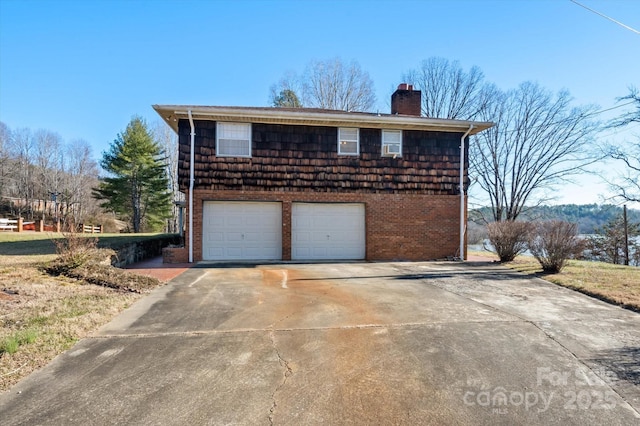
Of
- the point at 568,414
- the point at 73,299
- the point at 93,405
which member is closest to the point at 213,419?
the point at 93,405

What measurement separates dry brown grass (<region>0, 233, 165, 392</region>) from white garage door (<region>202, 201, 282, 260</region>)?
3879 mm

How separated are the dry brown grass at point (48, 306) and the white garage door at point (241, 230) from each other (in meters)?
3.88

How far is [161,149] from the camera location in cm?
3262

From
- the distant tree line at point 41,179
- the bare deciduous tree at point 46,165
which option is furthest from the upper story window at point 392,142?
the bare deciduous tree at point 46,165

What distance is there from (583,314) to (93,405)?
20.1 feet

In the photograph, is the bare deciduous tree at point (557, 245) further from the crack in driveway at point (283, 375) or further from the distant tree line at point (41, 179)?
the distant tree line at point (41, 179)

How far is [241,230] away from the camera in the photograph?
37.5ft

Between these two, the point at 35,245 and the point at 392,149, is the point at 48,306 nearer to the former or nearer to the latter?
the point at 35,245

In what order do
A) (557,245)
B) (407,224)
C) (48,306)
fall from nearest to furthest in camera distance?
1. (48,306)
2. (557,245)
3. (407,224)

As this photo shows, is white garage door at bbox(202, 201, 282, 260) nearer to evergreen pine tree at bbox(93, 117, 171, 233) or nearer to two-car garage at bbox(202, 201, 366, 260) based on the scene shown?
two-car garage at bbox(202, 201, 366, 260)

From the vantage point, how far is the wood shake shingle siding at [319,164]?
1110 cm

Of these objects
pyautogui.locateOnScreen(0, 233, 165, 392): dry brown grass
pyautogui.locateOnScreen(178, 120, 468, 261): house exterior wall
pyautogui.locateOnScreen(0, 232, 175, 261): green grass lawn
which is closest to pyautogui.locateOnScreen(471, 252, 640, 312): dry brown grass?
pyautogui.locateOnScreen(178, 120, 468, 261): house exterior wall

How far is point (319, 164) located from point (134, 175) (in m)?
24.9

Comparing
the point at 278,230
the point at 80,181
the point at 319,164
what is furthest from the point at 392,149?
the point at 80,181
